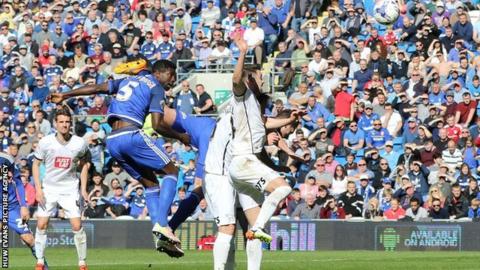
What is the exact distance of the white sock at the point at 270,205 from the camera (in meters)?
14.3

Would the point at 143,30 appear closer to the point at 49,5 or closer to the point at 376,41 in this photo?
the point at 49,5

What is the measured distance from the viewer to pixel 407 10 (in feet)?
107

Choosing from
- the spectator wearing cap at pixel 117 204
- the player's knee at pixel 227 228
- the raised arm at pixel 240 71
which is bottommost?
the spectator wearing cap at pixel 117 204

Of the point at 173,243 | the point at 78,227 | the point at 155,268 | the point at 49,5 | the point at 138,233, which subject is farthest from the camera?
the point at 49,5

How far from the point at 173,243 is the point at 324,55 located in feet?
56.4

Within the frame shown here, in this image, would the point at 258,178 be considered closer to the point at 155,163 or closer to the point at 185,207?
the point at 185,207

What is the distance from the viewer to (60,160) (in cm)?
1955

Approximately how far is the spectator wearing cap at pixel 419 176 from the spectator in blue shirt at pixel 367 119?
6.13 ft

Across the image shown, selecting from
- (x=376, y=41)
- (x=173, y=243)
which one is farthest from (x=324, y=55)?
(x=173, y=243)

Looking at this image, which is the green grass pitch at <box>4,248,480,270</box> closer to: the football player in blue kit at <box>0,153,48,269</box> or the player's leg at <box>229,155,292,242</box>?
the football player in blue kit at <box>0,153,48,269</box>

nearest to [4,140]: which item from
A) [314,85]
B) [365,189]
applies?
[314,85]

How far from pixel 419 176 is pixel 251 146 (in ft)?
45.3

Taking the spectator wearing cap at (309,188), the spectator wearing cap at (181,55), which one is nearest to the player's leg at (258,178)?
the spectator wearing cap at (309,188)

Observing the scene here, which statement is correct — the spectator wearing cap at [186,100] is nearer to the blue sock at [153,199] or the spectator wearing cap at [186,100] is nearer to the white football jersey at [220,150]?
the blue sock at [153,199]
